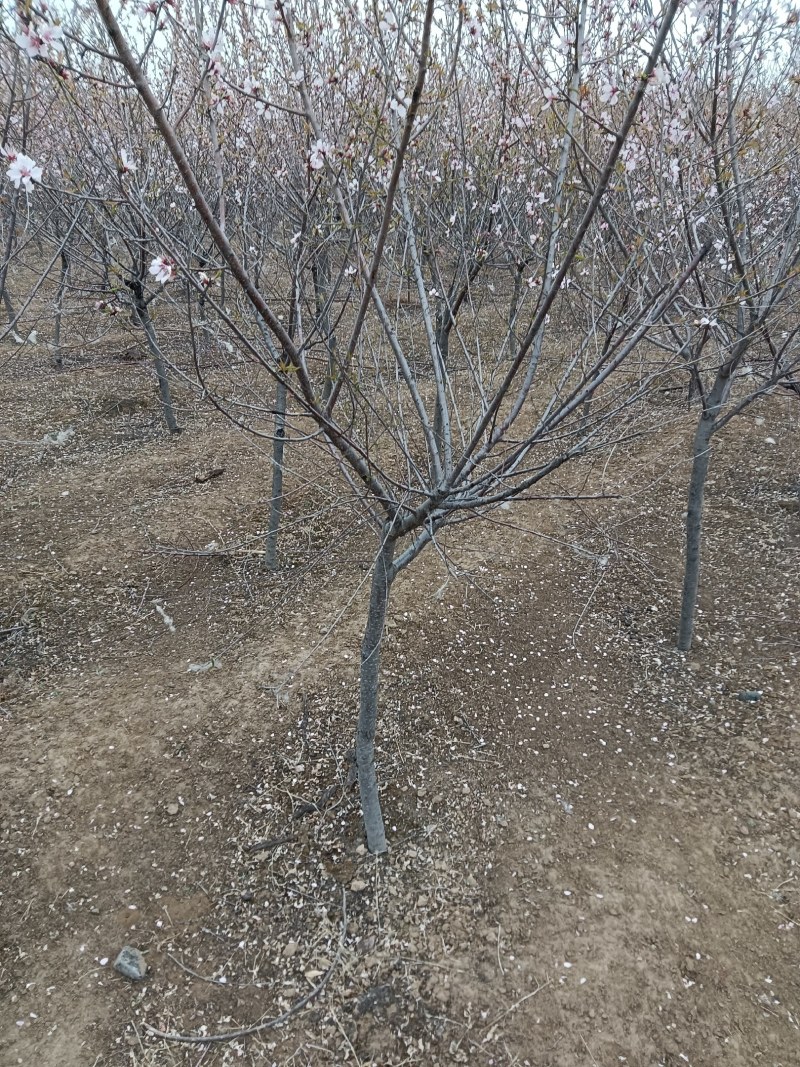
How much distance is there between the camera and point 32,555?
20.0ft

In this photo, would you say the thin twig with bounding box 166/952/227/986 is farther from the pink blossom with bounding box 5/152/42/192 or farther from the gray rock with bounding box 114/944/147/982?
the pink blossom with bounding box 5/152/42/192

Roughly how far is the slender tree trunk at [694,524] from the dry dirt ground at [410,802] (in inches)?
10.3

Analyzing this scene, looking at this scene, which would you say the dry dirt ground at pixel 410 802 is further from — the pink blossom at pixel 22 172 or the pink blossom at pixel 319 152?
the pink blossom at pixel 22 172

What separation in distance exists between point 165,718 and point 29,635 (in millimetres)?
1777

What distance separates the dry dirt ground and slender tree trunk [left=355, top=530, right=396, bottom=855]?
209 millimetres

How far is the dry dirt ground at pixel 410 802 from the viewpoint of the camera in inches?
108

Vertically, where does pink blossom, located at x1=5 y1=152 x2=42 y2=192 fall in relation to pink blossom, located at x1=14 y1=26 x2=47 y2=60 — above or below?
below

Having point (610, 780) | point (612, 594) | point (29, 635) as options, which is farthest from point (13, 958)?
point (612, 594)

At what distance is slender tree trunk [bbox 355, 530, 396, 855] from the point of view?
285cm

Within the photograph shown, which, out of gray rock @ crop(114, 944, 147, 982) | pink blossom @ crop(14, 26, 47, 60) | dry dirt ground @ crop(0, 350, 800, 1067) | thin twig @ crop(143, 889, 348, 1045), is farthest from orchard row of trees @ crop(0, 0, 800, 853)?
gray rock @ crop(114, 944, 147, 982)

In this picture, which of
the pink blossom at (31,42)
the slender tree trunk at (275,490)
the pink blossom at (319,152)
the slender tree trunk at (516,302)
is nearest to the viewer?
the pink blossom at (31,42)

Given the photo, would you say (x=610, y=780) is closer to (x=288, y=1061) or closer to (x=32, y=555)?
(x=288, y=1061)

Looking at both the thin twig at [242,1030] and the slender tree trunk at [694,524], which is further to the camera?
the slender tree trunk at [694,524]

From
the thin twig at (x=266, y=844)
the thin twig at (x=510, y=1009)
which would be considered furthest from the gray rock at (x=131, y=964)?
the thin twig at (x=510, y=1009)
